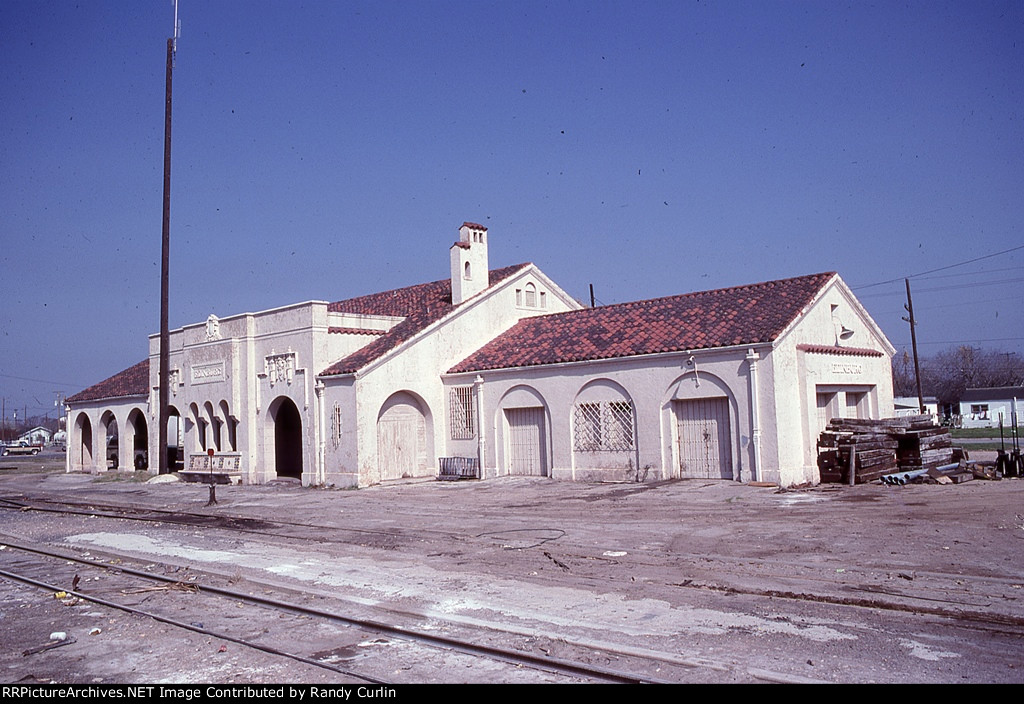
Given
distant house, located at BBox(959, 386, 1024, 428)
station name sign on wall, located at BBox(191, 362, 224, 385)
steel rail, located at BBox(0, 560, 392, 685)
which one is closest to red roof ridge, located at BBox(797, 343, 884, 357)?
steel rail, located at BBox(0, 560, 392, 685)

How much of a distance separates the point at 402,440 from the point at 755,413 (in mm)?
11427

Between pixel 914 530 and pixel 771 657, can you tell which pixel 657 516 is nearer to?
pixel 914 530

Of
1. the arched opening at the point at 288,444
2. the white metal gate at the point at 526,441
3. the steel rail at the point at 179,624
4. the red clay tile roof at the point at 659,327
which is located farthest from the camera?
the arched opening at the point at 288,444

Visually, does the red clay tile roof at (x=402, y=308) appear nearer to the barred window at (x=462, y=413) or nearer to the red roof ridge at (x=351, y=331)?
the red roof ridge at (x=351, y=331)

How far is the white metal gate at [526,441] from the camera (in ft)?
82.3

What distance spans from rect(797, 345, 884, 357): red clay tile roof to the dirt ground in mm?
3838

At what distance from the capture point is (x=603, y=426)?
23.3 meters

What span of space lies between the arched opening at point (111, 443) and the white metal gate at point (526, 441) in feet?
74.5

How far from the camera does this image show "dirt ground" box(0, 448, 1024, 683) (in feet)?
21.7

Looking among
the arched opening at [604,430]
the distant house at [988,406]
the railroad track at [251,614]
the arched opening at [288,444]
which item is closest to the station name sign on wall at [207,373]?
the arched opening at [288,444]

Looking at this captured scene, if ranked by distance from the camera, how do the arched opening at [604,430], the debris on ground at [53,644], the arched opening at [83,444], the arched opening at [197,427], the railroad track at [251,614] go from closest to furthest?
the railroad track at [251,614] → the debris on ground at [53,644] → the arched opening at [604,430] → the arched opening at [197,427] → the arched opening at [83,444]

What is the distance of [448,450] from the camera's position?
89.1 feet

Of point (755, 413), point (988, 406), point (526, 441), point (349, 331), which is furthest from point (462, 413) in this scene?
point (988, 406)
